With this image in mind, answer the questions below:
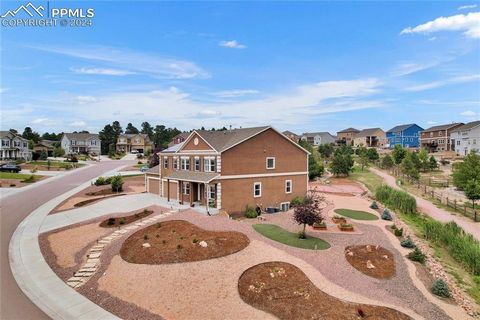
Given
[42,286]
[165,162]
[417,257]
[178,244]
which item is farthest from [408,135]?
[42,286]

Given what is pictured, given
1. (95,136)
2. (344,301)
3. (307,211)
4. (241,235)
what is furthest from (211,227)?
(95,136)

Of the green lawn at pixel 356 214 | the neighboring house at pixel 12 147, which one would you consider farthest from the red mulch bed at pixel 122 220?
the neighboring house at pixel 12 147

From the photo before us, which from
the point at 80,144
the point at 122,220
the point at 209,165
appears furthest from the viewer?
the point at 80,144

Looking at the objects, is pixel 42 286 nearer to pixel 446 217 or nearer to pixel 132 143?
pixel 446 217

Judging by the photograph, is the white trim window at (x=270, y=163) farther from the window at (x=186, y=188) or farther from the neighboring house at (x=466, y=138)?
the neighboring house at (x=466, y=138)

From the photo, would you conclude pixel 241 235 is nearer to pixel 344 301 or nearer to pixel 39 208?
pixel 344 301

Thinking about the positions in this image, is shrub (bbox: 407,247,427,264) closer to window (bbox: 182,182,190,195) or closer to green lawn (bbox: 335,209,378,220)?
green lawn (bbox: 335,209,378,220)
